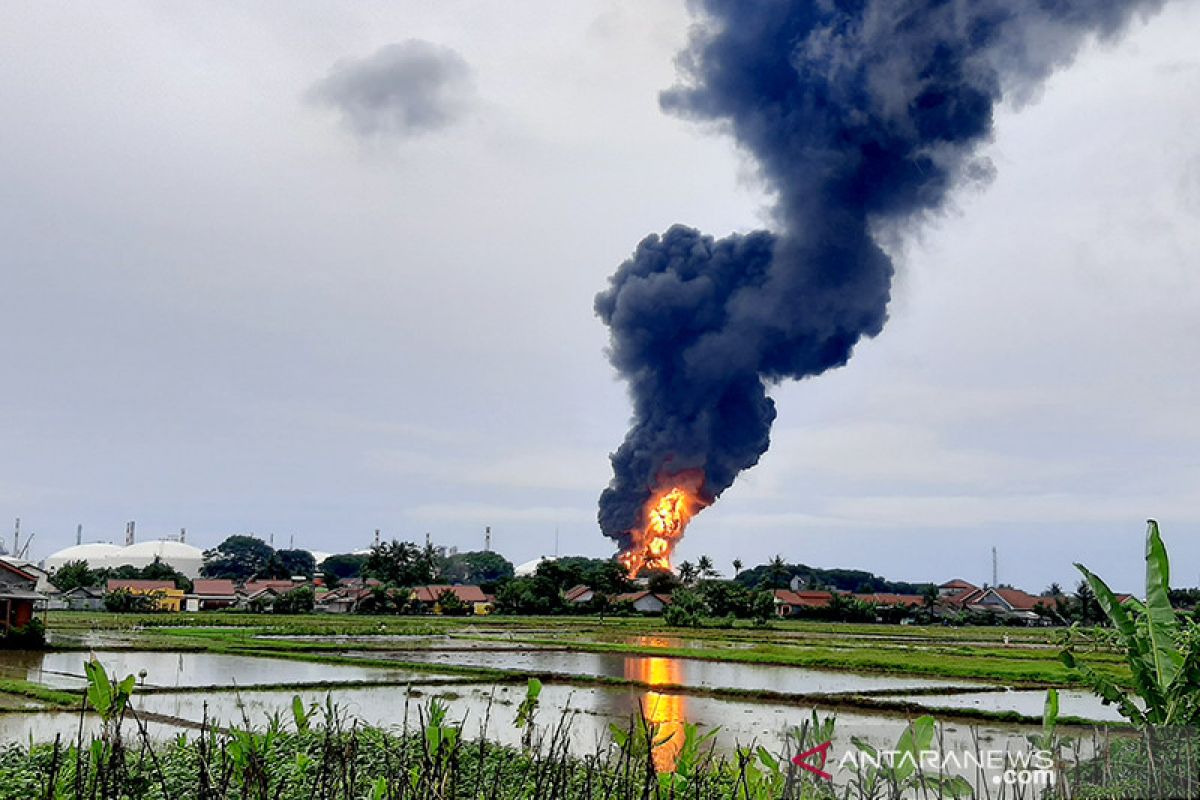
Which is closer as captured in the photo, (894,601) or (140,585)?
(140,585)

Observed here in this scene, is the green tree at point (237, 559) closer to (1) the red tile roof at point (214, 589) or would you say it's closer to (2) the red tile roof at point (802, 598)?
(1) the red tile roof at point (214, 589)

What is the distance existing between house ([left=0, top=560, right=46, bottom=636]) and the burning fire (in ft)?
206

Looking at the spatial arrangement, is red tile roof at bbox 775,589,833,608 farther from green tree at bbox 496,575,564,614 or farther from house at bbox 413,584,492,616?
house at bbox 413,584,492,616

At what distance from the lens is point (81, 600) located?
95.7 m

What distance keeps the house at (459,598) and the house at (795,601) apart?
29.6 metres

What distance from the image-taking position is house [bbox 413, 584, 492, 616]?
98938 mm

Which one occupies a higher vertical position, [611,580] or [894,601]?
[611,580]

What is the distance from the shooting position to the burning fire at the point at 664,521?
315 feet

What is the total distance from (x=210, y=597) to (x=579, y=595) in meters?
37.9

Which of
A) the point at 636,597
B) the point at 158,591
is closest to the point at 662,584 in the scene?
the point at 636,597

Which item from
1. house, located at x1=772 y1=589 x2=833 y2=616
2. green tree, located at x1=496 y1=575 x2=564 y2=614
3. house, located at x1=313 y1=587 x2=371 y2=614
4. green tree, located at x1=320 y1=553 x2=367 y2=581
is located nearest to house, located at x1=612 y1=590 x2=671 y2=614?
green tree, located at x1=496 y1=575 x2=564 y2=614

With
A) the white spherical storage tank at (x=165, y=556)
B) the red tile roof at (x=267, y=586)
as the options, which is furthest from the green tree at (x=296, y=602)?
the white spherical storage tank at (x=165, y=556)

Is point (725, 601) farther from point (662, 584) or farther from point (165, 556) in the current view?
point (165, 556)

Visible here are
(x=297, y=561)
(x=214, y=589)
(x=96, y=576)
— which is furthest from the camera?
(x=297, y=561)
